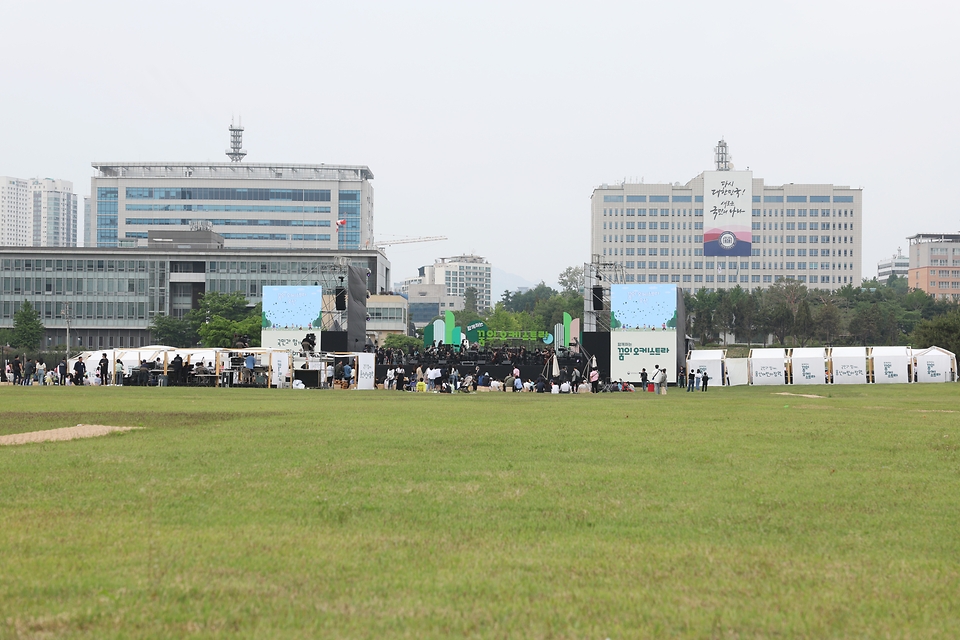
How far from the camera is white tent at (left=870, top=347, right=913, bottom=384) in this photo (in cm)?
5397

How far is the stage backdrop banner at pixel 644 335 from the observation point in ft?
175

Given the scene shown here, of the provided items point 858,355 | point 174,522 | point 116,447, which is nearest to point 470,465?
point 174,522

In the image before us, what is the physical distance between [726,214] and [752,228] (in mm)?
8492

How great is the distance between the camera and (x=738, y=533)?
870 centimetres

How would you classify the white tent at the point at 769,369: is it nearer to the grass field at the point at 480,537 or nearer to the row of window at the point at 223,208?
the grass field at the point at 480,537

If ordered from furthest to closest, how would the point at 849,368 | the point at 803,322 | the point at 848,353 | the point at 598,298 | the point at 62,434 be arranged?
1. the point at 803,322
2. the point at 598,298
3. the point at 848,353
4. the point at 849,368
5. the point at 62,434

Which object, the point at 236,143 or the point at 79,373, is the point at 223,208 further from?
the point at 79,373

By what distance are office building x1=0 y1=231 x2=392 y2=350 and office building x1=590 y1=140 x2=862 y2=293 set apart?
77.6 m

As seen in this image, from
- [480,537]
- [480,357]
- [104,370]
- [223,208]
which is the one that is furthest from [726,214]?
[480,537]

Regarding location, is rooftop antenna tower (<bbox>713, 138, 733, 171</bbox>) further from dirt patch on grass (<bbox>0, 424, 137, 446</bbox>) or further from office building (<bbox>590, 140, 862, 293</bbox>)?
dirt patch on grass (<bbox>0, 424, 137, 446</bbox>)

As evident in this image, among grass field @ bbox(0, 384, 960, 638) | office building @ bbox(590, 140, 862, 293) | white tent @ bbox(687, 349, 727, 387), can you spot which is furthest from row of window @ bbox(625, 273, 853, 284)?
grass field @ bbox(0, 384, 960, 638)

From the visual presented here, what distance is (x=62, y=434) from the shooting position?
17.9m

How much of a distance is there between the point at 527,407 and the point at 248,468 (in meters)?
16.7

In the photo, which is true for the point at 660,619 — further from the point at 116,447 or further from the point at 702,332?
the point at 702,332
